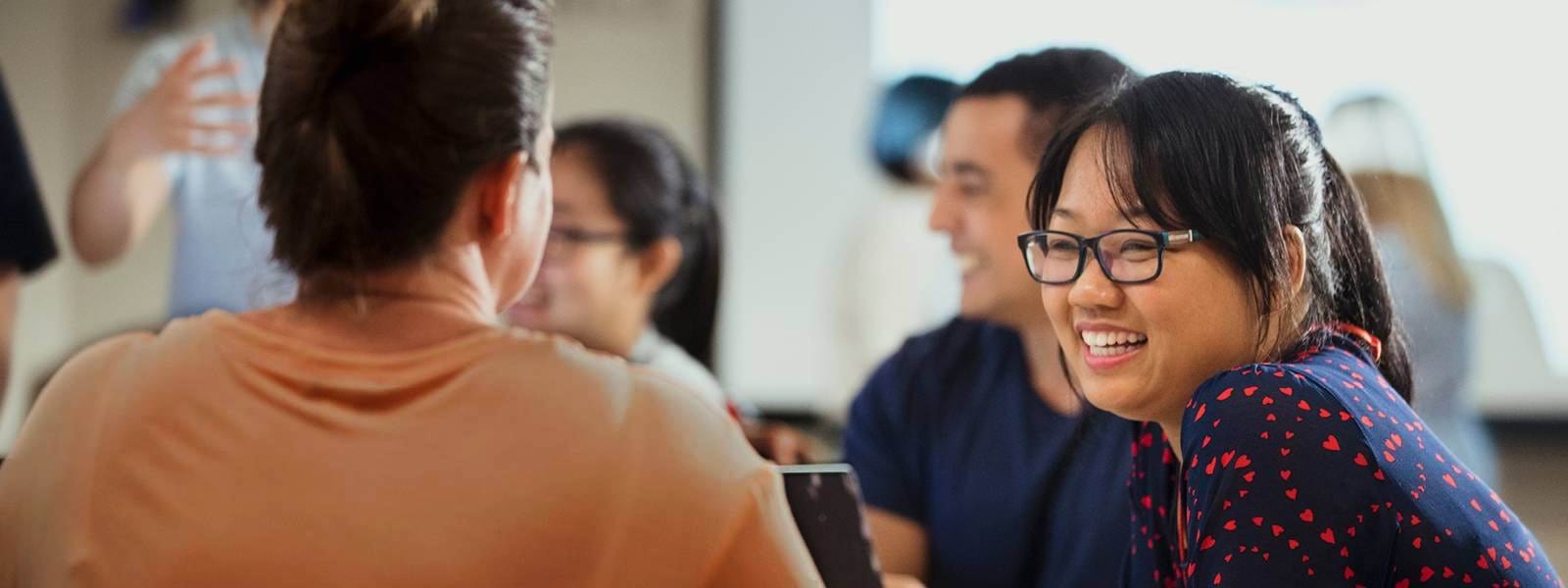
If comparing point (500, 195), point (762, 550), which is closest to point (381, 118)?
point (500, 195)

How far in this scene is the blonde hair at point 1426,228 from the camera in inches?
107

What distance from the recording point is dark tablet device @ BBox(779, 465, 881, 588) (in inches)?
47.0

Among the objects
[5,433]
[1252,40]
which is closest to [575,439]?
[5,433]

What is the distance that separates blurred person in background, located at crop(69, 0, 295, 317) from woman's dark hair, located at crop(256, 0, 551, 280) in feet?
2.97

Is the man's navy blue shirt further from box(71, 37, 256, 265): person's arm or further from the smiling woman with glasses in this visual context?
box(71, 37, 256, 265): person's arm

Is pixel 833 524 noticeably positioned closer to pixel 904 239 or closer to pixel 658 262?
pixel 658 262

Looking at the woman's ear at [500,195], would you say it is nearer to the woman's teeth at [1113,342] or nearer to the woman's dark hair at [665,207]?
the woman's teeth at [1113,342]

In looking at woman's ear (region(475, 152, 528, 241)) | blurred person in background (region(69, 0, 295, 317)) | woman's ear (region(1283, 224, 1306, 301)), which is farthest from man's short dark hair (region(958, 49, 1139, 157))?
blurred person in background (region(69, 0, 295, 317))

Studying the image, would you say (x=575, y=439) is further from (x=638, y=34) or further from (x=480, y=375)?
(x=638, y=34)

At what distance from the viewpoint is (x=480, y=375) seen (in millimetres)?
1006

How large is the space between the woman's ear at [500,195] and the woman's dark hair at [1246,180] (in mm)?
436

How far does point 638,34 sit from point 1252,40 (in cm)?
157

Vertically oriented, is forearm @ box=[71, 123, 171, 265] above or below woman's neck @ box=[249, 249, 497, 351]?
below

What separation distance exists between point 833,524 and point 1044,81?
2.44 feet
